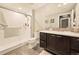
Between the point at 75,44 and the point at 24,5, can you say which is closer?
the point at 75,44

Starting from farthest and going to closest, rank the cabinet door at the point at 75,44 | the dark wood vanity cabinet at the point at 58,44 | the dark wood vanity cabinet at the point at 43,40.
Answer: the dark wood vanity cabinet at the point at 43,40 → the dark wood vanity cabinet at the point at 58,44 → the cabinet door at the point at 75,44

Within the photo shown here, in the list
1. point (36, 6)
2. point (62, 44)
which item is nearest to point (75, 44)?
point (62, 44)

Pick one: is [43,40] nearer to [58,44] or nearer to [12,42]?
[58,44]

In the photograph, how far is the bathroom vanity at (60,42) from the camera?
5.13 feet

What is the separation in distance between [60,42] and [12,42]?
2.54 ft

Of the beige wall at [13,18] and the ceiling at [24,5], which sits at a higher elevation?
the ceiling at [24,5]

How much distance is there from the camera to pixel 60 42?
5.58ft

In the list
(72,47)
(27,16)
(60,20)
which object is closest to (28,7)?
(27,16)

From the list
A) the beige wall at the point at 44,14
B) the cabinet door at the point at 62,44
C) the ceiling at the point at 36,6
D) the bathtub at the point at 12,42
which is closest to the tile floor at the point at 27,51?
the bathtub at the point at 12,42

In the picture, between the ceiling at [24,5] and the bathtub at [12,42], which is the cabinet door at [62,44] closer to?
the bathtub at [12,42]

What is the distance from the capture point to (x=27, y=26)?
68.4 inches

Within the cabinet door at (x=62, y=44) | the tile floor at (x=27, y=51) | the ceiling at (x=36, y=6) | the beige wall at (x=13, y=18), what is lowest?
the tile floor at (x=27, y=51)

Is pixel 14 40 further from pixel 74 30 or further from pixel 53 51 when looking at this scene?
pixel 74 30

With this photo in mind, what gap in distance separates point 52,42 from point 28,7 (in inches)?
27.4
